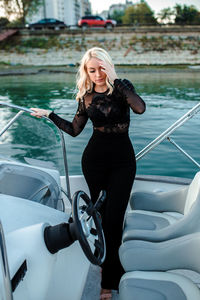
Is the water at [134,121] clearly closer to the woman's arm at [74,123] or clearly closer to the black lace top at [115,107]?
the woman's arm at [74,123]

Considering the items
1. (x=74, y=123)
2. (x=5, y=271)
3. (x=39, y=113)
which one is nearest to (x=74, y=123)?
(x=74, y=123)

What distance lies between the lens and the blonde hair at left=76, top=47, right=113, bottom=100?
175cm

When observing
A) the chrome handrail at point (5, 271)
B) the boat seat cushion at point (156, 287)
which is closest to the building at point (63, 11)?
the boat seat cushion at point (156, 287)

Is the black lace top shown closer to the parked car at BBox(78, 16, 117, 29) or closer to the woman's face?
the woman's face

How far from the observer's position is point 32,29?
97.6 ft

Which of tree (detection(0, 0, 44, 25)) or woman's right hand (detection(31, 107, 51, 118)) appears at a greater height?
tree (detection(0, 0, 44, 25))

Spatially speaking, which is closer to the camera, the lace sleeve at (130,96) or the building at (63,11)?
the lace sleeve at (130,96)

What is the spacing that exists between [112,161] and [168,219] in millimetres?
677

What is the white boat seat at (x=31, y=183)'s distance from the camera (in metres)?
1.46

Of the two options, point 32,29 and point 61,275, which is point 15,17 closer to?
point 32,29

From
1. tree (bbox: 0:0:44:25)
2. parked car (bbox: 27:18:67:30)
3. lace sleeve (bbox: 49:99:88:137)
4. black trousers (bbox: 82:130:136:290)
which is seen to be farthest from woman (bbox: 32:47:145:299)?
tree (bbox: 0:0:44:25)

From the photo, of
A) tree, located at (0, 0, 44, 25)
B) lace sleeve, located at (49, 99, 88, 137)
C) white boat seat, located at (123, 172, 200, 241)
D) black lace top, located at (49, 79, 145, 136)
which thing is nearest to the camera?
white boat seat, located at (123, 172, 200, 241)

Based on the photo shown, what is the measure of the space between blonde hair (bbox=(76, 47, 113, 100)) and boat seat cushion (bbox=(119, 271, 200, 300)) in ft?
3.44

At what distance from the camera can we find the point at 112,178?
5.94ft
